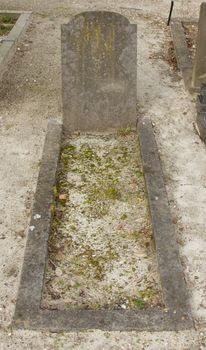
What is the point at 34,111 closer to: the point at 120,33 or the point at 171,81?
the point at 120,33

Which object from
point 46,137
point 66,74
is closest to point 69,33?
point 66,74

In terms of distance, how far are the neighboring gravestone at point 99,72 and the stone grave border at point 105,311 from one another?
1.08 m

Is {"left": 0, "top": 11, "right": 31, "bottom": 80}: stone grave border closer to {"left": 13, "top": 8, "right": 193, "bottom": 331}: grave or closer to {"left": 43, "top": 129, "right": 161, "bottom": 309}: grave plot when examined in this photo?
{"left": 13, "top": 8, "right": 193, "bottom": 331}: grave

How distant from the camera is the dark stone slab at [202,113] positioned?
5.32m

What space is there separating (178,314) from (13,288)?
1.25 metres

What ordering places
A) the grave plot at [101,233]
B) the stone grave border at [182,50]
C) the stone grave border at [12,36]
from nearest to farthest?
the grave plot at [101,233]
the stone grave border at [182,50]
the stone grave border at [12,36]

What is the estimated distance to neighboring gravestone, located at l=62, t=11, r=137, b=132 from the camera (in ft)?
16.3

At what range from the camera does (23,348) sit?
3154 millimetres

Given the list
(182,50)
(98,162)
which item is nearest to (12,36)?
(182,50)

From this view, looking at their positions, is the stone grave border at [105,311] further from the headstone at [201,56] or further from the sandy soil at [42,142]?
the headstone at [201,56]

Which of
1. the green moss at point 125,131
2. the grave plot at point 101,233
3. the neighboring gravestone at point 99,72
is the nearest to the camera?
the grave plot at point 101,233

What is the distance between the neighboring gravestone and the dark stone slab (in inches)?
30.0

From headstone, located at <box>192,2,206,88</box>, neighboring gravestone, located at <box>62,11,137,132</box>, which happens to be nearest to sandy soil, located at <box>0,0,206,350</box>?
headstone, located at <box>192,2,206,88</box>

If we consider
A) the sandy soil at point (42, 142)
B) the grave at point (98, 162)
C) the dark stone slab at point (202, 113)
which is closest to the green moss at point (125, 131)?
the grave at point (98, 162)
